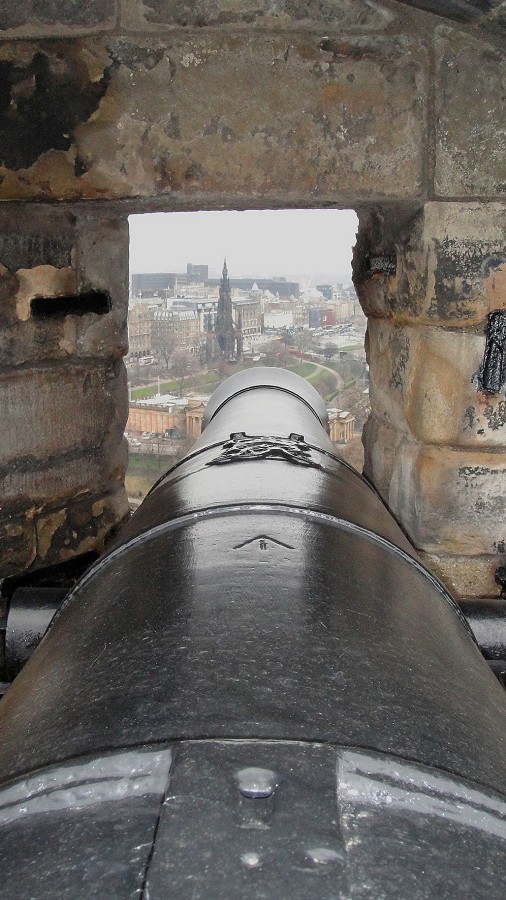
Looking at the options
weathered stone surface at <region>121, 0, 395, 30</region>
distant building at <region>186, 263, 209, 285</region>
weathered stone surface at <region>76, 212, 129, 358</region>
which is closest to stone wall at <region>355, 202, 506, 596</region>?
weathered stone surface at <region>121, 0, 395, 30</region>

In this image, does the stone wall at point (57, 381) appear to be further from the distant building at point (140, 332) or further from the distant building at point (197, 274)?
the distant building at point (197, 274)

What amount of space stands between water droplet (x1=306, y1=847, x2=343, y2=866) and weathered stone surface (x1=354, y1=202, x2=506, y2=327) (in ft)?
5.80

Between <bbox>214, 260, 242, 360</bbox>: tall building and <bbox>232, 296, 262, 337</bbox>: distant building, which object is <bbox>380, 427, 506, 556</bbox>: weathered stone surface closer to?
<bbox>214, 260, 242, 360</bbox>: tall building

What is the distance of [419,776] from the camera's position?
0.62m

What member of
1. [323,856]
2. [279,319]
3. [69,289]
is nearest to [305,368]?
[279,319]

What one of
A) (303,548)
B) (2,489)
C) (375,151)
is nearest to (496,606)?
(303,548)

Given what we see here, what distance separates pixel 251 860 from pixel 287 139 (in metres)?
1.81

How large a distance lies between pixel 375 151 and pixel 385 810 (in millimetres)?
1767

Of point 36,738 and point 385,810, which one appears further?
point 36,738

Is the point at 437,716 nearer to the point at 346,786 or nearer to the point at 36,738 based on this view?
the point at 346,786

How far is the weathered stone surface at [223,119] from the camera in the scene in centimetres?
199

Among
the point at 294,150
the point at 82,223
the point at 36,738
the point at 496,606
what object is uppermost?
the point at 294,150

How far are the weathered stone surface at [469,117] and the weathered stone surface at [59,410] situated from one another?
109 centimetres

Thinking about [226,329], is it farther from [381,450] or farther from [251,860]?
[251,860]
